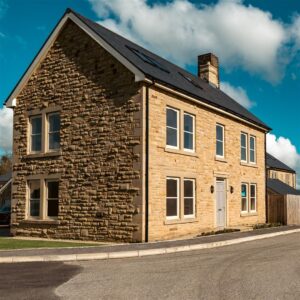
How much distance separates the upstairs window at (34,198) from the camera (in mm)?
18969

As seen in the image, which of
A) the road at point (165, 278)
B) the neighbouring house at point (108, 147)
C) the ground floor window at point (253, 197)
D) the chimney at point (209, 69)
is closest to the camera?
the road at point (165, 278)

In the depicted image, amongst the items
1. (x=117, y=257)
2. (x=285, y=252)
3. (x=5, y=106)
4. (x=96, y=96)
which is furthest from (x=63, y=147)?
(x=285, y=252)

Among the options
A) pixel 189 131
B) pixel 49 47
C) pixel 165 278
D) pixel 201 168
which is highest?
pixel 49 47

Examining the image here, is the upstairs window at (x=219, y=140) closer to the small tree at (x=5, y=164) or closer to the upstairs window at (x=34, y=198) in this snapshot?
the upstairs window at (x=34, y=198)

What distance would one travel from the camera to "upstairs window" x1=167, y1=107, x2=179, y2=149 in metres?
17.9

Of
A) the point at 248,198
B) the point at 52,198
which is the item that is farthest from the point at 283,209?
the point at 52,198

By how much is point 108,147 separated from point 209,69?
43.2 feet

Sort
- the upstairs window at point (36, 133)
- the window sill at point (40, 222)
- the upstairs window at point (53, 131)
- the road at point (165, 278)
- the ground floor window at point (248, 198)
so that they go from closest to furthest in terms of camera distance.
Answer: the road at point (165, 278), the window sill at point (40, 222), the upstairs window at point (53, 131), the upstairs window at point (36, 133), the ground floor window at point (248, 198)

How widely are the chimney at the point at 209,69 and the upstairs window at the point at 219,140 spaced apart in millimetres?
6788

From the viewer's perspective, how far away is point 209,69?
28188 mm

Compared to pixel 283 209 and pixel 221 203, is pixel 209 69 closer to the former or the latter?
pixel 283 209

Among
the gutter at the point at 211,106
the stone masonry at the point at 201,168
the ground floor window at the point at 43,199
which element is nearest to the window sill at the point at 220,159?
the stone masonry at the point at 201,168

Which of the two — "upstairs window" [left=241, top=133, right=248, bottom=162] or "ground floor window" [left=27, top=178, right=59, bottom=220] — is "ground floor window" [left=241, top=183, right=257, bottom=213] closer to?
"upstairs window" [left=241, top=133, right=248, bottom=162]

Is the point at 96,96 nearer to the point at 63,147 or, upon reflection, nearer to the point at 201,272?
the point at 63,147
